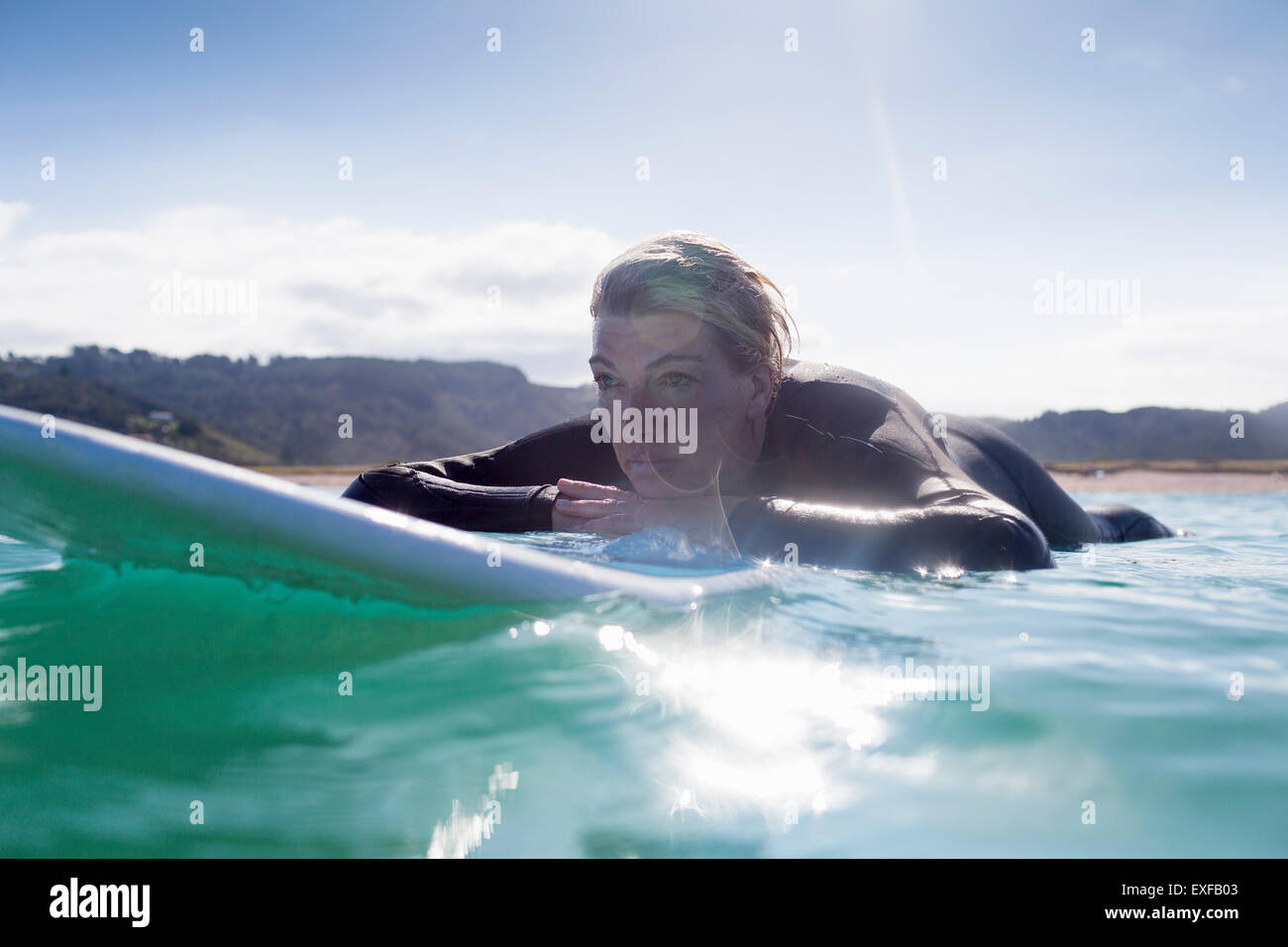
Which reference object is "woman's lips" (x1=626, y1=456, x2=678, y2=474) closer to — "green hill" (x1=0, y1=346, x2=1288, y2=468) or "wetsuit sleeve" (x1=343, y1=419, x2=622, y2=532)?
"wetsuit sleeve" (x1=343, y1=419, x2=622, y2=532)

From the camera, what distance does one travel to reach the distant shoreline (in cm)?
1783

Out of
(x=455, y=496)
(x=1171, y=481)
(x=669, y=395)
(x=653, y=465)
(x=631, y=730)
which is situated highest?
(x=669, y=395)

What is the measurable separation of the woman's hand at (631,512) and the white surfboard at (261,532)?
632mm

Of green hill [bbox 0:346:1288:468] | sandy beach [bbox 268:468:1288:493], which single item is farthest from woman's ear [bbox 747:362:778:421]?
green hill [bbox 0:346:1288:468]

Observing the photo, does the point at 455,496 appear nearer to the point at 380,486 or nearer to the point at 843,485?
the point at 380,486

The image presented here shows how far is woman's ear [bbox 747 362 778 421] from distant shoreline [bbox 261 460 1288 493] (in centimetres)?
1432

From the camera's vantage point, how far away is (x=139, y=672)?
1766 mm

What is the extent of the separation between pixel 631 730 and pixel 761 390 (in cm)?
203

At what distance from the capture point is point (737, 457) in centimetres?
323

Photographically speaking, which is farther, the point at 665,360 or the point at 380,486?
the point at 380,486

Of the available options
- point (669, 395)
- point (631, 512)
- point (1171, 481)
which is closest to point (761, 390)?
point (669, 395)

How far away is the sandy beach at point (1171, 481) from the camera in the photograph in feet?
57.1
